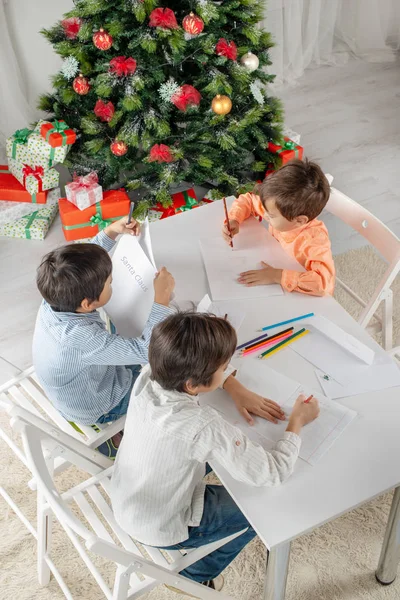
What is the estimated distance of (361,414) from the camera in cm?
152

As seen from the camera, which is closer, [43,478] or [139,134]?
[43,478]

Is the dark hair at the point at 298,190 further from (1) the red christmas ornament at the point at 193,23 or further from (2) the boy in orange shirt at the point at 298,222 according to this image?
(1) the red christmas ornament at the point at 193,23

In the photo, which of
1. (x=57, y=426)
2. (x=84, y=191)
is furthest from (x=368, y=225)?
(x=84, y=191)

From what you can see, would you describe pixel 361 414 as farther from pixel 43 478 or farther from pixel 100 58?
pixel 100 58

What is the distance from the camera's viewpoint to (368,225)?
205cm

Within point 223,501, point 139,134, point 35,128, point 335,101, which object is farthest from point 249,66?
point 223,501

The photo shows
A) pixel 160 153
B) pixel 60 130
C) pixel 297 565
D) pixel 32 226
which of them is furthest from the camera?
pixel 32 226

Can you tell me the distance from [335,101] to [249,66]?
65.1 inches

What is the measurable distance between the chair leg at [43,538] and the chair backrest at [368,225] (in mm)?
1225

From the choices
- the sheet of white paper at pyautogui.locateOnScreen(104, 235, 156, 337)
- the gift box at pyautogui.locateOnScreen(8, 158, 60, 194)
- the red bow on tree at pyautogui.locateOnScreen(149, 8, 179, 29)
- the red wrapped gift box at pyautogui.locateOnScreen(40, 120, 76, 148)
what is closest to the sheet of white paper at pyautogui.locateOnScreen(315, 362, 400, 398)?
the sheet of white paper at pyautogui.locateOnScreen(104, 235, 156, 337)

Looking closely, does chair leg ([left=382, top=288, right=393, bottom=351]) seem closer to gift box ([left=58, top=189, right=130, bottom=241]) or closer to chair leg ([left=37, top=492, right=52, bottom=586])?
chair leg ([left=37, top=492, right=52, bottom=586])

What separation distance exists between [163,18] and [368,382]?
1773mm

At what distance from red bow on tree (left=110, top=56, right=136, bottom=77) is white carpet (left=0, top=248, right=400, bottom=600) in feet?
5.69

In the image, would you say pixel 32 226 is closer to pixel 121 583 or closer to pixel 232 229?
pixel 232 229
